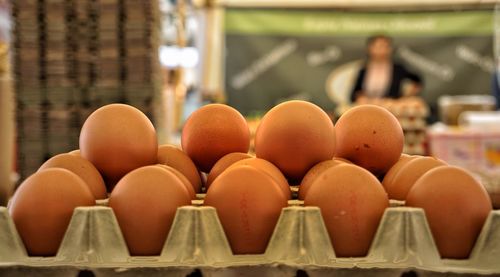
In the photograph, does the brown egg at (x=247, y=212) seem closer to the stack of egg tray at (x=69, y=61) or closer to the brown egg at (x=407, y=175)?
the brown egg at (x=407, y=175)

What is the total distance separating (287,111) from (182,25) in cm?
579

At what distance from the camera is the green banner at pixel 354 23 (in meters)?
9.27

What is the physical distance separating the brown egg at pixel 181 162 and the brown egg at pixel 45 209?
0.35 metres

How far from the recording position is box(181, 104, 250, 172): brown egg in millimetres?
1812

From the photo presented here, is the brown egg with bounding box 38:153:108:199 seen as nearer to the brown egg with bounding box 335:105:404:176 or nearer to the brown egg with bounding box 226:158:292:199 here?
the brown egg with bounding box 226:158:292:199

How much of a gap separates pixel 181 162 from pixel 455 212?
2.35ft

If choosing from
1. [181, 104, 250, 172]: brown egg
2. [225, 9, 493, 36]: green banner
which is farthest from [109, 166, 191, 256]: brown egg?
[225, 9, 493, 36]: green banner

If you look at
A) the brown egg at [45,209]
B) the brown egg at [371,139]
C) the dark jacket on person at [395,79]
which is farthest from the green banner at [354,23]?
the brown egg at [45,209]

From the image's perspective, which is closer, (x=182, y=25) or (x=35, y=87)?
(x=35, y=87)

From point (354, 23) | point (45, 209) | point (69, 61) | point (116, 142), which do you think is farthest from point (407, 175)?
point (354, 23)

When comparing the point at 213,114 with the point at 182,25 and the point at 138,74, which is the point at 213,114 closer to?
the point at 138,74

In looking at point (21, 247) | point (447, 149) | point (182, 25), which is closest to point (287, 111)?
point (21, 247)

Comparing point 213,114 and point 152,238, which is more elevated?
point 213,114

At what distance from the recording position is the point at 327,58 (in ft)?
31.2
